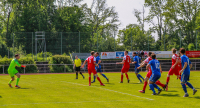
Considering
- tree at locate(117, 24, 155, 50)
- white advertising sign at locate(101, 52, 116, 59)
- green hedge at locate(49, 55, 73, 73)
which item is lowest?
green hedge at locate(49, 55, 73, 73)

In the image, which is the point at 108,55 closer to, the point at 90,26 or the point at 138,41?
the point at 138,41

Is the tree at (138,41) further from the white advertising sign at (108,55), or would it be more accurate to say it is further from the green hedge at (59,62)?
the green hedge at (59,62)

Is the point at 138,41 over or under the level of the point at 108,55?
over

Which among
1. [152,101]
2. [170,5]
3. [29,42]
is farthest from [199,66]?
[152,101]

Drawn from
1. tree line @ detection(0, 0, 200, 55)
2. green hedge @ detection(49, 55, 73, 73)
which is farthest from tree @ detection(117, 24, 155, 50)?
green hedge @ detection(49, 55, 73, 73)

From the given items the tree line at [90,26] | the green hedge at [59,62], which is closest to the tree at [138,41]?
the tree line at [90,26]

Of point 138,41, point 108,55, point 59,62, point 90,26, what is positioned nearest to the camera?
point 59,62

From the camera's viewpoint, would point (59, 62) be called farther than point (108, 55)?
No

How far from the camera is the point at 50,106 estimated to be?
8.06m

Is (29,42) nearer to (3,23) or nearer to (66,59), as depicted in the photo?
(66,59)

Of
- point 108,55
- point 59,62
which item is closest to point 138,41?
point 108,55

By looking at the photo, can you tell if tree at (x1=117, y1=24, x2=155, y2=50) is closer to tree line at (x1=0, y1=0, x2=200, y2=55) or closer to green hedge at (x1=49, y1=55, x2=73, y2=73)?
tree line at (x1=0, y1=0, x2=200, y2=55)

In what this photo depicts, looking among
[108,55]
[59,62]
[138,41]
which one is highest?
[138,41]

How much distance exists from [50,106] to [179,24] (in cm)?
4764
